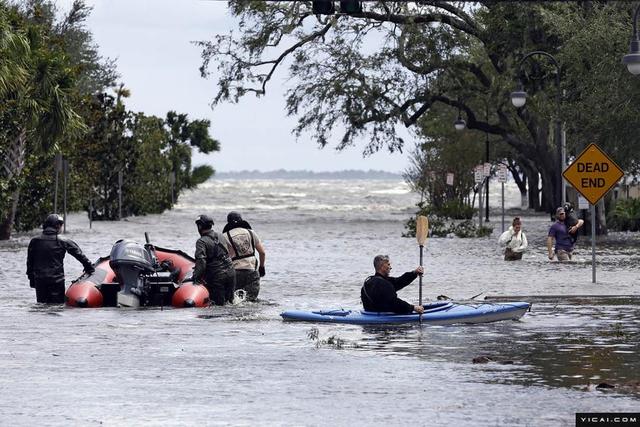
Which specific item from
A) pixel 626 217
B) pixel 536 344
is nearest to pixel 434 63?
pixel 626 217

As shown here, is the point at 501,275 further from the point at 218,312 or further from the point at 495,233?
the point at 495,233

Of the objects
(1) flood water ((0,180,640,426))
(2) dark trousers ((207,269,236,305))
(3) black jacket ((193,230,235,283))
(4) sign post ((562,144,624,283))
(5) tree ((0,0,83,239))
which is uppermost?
(5) tree ((0,0,83,239))

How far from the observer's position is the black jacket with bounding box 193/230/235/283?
21984 mm

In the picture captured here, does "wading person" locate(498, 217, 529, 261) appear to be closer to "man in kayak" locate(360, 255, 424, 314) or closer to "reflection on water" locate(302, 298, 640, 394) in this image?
"reflection on water" locate(302, 298, 640, 394)

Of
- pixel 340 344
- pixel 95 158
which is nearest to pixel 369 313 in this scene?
pixel 340 344

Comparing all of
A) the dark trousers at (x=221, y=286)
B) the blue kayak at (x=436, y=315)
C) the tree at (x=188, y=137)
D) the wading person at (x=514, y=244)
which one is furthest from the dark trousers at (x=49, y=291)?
the tree at (x=188, y=137)

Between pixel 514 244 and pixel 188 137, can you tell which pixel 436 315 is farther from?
pixel 188 137

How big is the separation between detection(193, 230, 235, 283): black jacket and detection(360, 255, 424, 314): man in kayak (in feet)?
11.1

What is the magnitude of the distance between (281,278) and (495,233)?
24834mm

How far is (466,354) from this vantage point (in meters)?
15.9

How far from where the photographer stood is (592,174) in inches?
1047

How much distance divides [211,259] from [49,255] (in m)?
2.54

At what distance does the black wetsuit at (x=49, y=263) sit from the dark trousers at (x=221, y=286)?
1.94 meters

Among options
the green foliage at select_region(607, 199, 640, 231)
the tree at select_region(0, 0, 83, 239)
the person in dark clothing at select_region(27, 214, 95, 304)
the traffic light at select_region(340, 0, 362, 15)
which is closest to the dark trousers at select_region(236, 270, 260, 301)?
the person in dark clothing at select_region(27, 214, 95, 304)
